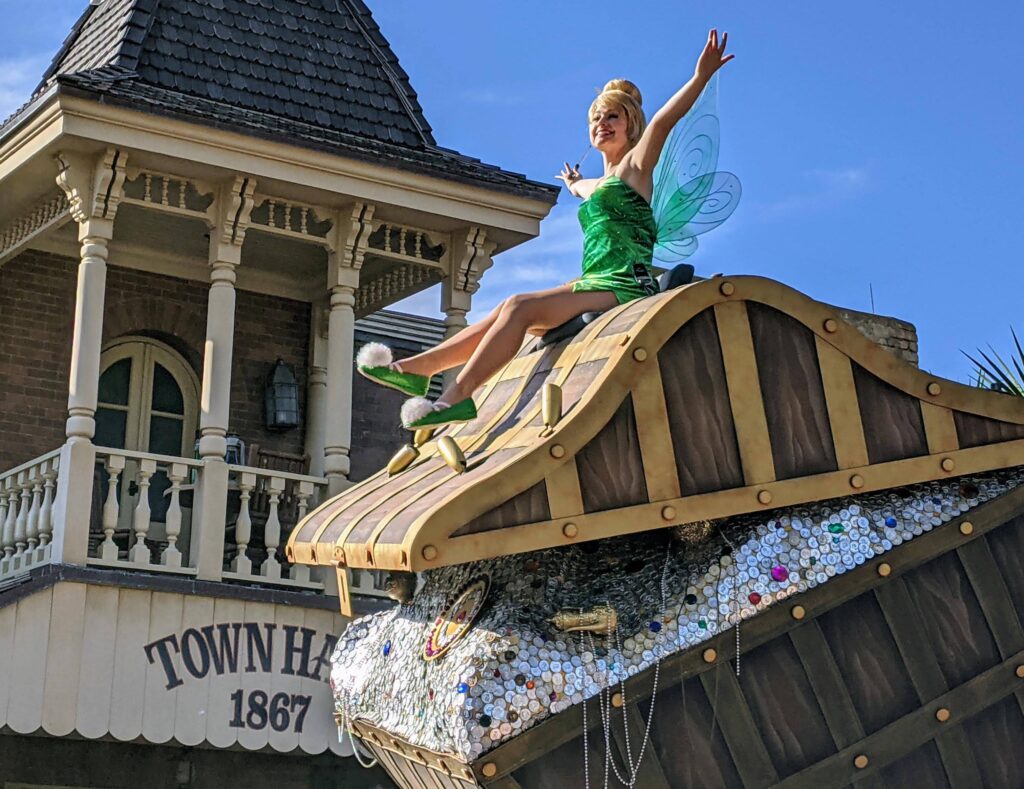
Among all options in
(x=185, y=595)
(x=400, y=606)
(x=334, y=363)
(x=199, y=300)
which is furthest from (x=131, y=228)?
(x=400, y=606)

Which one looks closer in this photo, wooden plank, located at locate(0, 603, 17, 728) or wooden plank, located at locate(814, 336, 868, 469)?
wooden plank, located at locate(814, 336, 868, 469)

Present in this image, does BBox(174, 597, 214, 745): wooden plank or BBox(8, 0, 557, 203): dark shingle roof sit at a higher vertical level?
BBox(8, 0, 557, 203): dark shingle roof

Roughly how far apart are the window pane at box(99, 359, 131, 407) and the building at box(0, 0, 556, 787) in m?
0.02

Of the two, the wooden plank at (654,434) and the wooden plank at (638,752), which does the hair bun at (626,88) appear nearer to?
the wooden plank at (654,434)

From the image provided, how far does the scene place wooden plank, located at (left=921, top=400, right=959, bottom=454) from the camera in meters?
4.79

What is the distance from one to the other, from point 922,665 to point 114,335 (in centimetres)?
874

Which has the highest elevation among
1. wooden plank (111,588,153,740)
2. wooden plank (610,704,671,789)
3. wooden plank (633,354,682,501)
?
wooden plank (111,588,153,740)

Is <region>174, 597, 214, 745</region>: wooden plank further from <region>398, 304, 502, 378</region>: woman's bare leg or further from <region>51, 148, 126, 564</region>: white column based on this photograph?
<region>398, 304, 502, 378</region>: woman's bare leg

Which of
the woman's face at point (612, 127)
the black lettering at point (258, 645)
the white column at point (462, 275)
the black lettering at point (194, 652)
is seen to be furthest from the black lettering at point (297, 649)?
the woman's face at point (612, 127)

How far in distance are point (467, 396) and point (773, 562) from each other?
1113 millimetres

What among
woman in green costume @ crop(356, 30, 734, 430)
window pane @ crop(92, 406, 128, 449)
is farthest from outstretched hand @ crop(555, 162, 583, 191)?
window pane @ crop(92, 406, 128, 449)

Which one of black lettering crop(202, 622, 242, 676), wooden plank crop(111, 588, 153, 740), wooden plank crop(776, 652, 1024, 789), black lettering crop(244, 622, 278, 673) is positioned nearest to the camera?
wooden plank crop(776, 652, 1024, 789)

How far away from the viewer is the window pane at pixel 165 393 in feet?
40.7

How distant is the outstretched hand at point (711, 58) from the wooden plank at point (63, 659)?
5.82m
